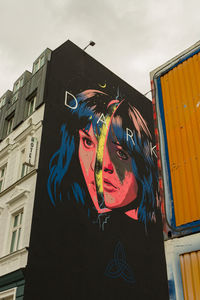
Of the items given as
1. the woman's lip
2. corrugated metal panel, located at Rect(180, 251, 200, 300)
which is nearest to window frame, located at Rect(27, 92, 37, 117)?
the woman's lip

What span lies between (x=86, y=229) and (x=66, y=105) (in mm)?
7388

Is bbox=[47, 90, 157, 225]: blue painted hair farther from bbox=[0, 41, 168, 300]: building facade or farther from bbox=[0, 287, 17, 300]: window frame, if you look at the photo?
bbox=[0, 287, 17, 300]: window frame

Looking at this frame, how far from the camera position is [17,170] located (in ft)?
66.9

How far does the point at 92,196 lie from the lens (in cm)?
1938

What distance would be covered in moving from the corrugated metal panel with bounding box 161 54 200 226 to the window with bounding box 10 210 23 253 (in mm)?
10719

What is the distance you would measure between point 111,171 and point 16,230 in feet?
21.7

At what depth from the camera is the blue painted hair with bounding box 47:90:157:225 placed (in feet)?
60.4

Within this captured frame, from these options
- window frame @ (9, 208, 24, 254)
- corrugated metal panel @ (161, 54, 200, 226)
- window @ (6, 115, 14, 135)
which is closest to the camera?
corrugated metal panel @ (161, 54, 200, 226)

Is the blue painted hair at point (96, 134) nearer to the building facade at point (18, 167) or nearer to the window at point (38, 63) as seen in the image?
the building facade at point (18, 167)

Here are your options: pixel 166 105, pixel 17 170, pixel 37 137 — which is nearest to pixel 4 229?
pixel 17 170

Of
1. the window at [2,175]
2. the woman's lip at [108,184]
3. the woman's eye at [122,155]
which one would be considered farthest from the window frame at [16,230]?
the woman's eye at [122,155]

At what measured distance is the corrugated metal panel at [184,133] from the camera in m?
8.50

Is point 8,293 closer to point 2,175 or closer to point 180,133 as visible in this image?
point 2,175

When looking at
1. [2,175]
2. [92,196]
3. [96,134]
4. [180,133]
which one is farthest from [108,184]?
[180,133]
